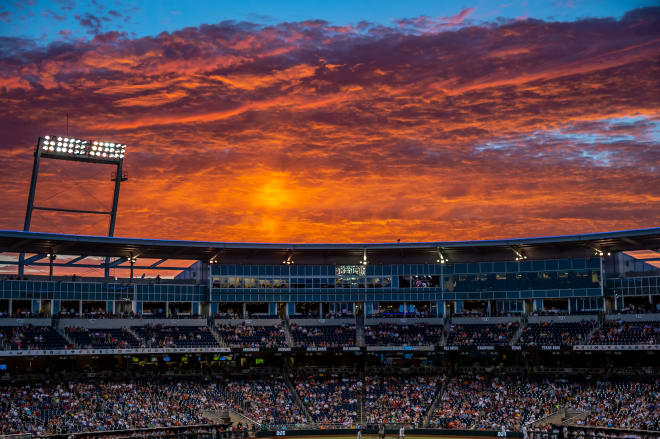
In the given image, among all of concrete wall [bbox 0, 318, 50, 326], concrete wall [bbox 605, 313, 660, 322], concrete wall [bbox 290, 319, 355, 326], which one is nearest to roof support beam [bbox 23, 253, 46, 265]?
concrete wall [bbox 0, 318, 50, 326]

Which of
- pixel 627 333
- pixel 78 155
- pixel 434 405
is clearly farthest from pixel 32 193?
pixel 627 333

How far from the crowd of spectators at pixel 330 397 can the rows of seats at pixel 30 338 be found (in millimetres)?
23804

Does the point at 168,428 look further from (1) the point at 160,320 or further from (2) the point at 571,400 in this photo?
(2) the point at 571,400

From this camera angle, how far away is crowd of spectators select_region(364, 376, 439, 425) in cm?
7281

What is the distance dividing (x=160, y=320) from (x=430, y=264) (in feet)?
101

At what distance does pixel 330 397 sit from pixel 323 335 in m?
8.55

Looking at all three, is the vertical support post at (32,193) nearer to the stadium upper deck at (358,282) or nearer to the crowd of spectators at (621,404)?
the stadium upper deck at (358,282)

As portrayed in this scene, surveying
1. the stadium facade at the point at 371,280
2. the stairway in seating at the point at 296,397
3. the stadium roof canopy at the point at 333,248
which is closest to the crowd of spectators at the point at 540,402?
the stadium facade at the point at 371,280

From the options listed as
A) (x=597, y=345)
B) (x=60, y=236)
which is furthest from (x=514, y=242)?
(x=60, y=236)

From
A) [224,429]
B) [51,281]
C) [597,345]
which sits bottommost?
[224,429]

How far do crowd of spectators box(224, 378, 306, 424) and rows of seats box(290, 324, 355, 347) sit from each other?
5.14 metres

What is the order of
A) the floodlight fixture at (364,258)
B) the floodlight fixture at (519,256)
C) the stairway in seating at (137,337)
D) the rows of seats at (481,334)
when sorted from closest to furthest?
the stairway in seating at (137,337) < the rows of seats at (481,334) < the floodlight fixture at (519,256) < the floodlight fixture at (364,258)

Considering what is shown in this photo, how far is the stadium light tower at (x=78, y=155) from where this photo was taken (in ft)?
250

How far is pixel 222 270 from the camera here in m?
87.4
